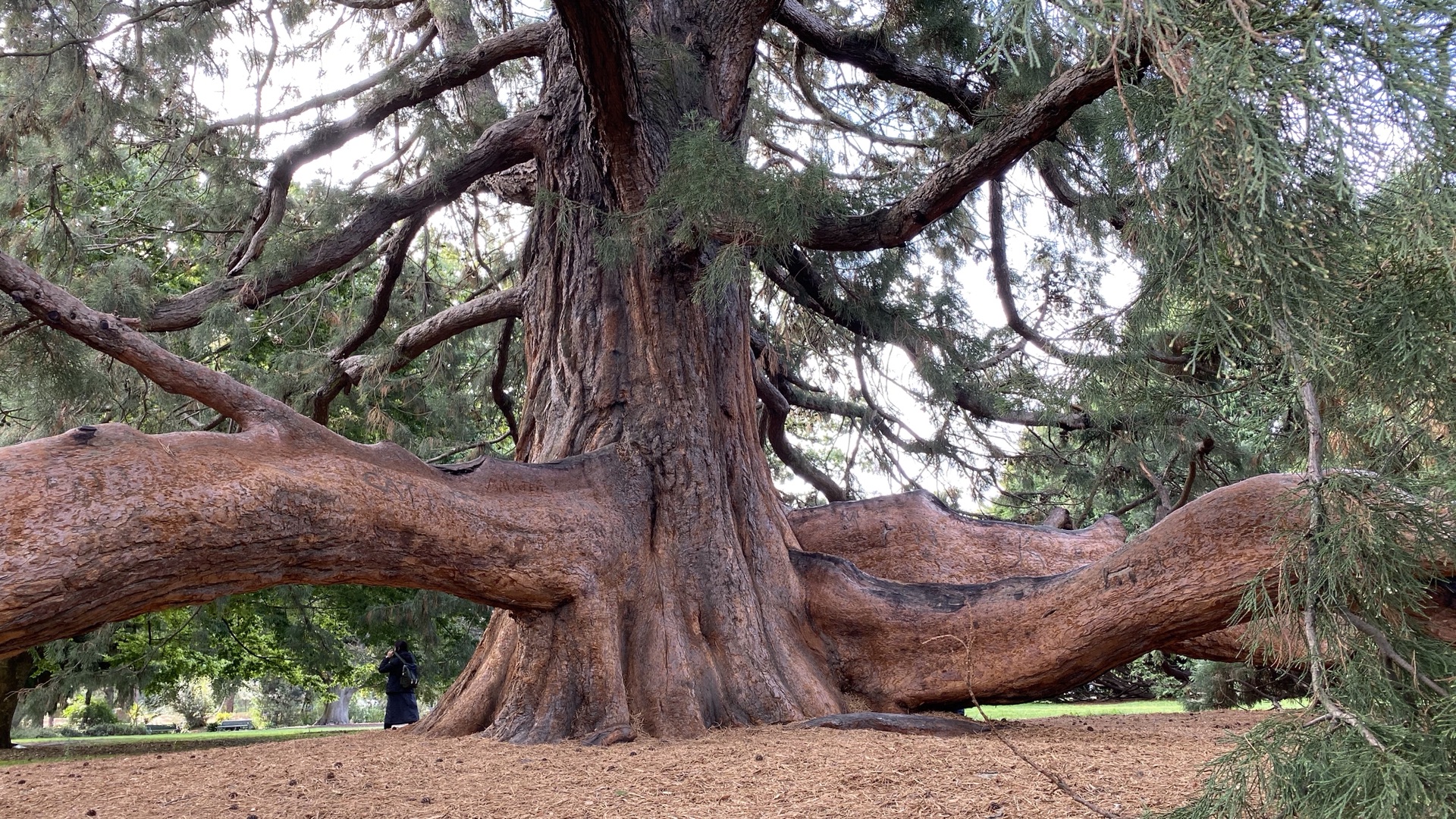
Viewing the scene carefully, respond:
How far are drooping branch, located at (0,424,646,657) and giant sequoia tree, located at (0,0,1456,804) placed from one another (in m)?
0.02

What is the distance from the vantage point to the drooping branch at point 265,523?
319 cm

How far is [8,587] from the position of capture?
300cm

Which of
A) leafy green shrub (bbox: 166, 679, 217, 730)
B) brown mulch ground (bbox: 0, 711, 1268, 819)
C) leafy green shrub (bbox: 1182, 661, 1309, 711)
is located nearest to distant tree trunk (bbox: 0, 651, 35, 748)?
brown mulch ground (bbox: 0, 711, 1268, 819)

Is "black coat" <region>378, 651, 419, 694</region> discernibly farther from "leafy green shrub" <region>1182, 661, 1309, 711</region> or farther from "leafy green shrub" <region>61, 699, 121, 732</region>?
"leafy green shrub" <region>61, 699, 121, 732</region>

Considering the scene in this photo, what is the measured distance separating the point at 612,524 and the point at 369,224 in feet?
7.47

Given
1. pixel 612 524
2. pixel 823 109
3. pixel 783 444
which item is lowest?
pixel 612 524

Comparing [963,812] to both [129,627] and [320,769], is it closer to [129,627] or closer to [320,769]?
[320,769]

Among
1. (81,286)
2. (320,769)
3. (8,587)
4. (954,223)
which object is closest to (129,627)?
(81,286)

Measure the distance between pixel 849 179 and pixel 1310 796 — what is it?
13.6ft

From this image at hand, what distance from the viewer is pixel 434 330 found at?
290 inches

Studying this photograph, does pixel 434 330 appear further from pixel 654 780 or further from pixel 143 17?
pixel 654 780

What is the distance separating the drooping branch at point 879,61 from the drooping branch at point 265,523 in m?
3.24

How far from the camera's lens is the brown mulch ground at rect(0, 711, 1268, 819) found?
310 centimetres

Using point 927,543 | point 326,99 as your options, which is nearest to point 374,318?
point 326,99
